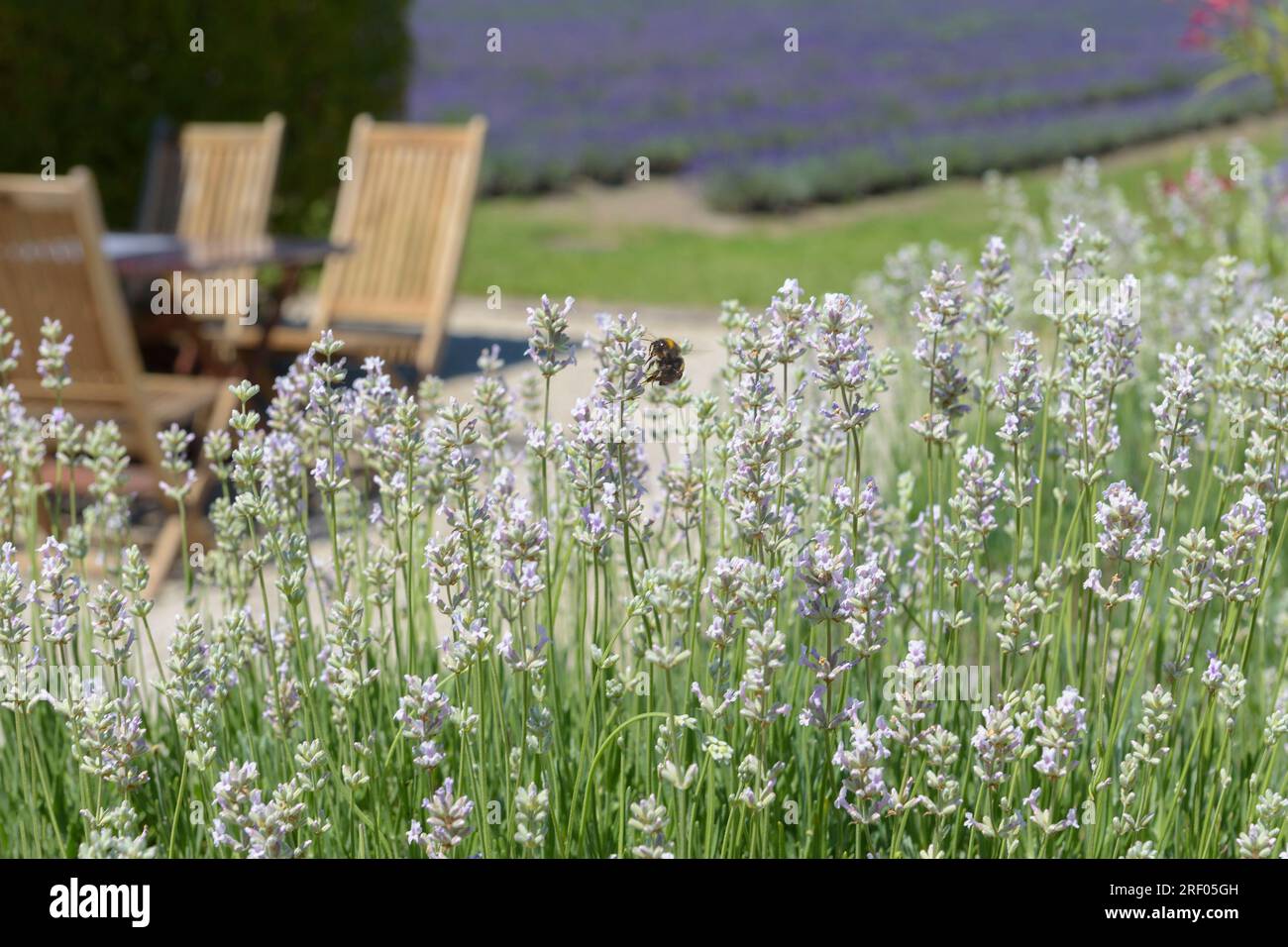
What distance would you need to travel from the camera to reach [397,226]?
7562 millimetres

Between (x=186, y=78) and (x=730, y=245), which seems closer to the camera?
(x=186, y=78)

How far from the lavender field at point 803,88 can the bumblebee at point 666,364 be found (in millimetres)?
16575

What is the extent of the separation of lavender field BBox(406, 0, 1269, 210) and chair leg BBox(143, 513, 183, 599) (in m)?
14.4

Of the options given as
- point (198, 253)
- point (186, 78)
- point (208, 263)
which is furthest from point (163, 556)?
point (186, 78)

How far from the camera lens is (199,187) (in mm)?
8086

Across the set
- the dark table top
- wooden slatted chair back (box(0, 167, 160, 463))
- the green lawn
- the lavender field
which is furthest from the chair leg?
the lavender field

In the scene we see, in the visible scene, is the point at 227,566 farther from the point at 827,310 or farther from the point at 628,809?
the point at 827,310

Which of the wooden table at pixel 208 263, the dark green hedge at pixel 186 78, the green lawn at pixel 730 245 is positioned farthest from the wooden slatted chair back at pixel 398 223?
the green lawn at pixel 730 245

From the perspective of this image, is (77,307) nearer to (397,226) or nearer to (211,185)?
(397,226)

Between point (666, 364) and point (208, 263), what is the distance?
180 inches

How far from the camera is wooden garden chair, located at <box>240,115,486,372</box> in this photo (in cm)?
741

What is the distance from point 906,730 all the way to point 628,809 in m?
0.49
